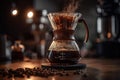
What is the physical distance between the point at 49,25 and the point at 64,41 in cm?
313

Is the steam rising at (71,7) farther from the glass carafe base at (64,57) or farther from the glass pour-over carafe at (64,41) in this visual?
the glass carafe base at (64,57)

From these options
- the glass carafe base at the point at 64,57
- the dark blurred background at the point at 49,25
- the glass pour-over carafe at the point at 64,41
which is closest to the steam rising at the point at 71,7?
the glass pour-over carafe at the point at 64,41

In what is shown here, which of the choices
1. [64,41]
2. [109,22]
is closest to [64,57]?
[64,41]

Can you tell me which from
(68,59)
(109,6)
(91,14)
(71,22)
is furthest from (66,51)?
(91,14)

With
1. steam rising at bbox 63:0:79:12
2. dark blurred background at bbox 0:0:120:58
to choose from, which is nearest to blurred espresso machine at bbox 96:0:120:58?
dark blurred background at bbox 0:0:120:58

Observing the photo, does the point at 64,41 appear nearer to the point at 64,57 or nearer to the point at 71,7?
the point at 64,57

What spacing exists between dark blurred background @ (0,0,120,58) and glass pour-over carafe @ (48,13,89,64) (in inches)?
40.9

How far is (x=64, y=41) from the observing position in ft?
5.57

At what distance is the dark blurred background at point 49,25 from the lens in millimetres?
2898

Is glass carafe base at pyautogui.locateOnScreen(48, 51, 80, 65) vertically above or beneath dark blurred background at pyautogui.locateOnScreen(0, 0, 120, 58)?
beneath

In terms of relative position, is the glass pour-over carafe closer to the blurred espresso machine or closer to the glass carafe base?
the glass carafe base

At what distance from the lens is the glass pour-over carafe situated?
167cm

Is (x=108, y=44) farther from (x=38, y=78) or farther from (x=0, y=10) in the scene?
(x=0, y=10)

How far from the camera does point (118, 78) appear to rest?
4.15ft
